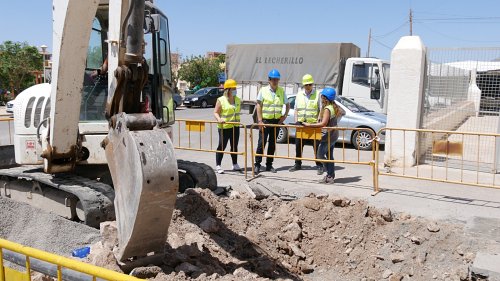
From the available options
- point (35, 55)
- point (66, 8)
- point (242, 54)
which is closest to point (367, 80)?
point (242, 54)

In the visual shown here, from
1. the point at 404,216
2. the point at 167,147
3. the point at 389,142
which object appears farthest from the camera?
the point at 389,142

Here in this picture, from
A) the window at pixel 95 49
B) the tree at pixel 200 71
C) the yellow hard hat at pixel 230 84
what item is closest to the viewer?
the window at pixel 95 49

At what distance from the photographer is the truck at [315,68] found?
17.0 meters

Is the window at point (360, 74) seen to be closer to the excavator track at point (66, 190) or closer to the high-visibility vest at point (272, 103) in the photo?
the high-visibility vest at point (272, 103)

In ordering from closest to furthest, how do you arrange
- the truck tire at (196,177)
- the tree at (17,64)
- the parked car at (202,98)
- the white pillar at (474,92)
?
the truck tire at (196,177)
the white pillar at (474,92)
the tree at (17,64)
the parked car at (202,98)

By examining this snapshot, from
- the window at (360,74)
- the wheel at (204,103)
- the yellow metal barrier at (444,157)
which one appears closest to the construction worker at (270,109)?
the yellow metal barrier at (444,157)

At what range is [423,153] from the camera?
1012 centimetres

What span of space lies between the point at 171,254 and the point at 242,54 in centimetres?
1644

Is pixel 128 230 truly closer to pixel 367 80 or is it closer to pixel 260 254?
pixel 260 254

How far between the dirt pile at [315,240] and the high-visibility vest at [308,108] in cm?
249

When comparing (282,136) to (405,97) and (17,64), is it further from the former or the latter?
(17,64)

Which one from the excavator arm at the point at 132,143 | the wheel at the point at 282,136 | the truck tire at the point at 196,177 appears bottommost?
the truck tire at the point at 196,177

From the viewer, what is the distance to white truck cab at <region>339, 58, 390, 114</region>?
16844mm

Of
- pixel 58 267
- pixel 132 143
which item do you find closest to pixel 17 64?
pixel 132 143
